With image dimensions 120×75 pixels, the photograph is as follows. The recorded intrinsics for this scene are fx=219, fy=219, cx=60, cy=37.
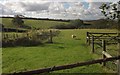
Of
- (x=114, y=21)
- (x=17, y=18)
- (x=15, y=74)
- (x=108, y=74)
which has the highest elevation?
(x=17, y=18)

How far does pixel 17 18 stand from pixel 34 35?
4186 cm

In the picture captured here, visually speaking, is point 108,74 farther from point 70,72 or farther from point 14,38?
point 14,38

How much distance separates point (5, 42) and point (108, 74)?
12.8 m

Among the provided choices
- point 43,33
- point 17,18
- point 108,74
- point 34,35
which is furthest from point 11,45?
point 17,18

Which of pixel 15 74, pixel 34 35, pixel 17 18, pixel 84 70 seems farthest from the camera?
pixel 17 18

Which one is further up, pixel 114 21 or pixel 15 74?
pixel 114 21

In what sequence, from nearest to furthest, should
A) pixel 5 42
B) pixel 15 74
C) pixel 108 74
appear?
pixel 15 74 → pixel 108 74 → pixel 5 42

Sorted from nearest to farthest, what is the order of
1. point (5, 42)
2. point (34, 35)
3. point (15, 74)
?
1. point (15, 74)
2. point (5, 42)
3. point (34, 35)

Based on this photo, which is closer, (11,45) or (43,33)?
(11,45)

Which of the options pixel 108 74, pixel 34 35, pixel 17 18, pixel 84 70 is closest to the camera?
pixel 108 74

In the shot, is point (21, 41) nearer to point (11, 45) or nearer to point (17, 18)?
point (11, 45)

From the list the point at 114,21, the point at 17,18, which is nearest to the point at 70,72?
the point at 114,21

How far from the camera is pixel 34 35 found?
69.6ft

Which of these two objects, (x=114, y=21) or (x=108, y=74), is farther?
(x=114, y=21)
